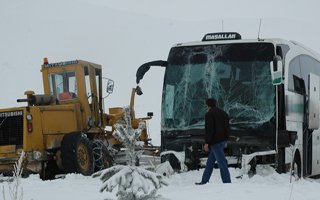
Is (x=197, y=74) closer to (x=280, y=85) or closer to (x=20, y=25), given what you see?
(x=280, y=85)

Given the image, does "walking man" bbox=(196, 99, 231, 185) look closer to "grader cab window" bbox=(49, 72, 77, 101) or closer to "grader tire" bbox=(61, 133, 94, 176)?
"grader tire" bbox=(61, 133, 94, 176)

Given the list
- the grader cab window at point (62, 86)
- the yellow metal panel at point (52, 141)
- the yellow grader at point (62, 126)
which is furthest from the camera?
the grader cab window at point (62, 86)

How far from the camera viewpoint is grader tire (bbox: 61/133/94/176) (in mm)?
13297

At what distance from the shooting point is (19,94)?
53781 millimetres

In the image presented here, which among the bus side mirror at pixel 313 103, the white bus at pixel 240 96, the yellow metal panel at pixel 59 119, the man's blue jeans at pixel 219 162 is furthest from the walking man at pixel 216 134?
the yellow metal panel at pixel 59 119

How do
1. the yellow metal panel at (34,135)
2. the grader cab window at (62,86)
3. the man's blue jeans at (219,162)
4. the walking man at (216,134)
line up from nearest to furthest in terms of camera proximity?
the man's blue jeans at (219,162) < the walking man at (216,134) < the yellow metal panel at (34,135) < the grader cab window at (62,86)

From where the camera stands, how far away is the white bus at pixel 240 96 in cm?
1157

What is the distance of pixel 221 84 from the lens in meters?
12.2

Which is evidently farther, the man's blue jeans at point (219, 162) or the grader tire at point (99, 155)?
the grader tire at point (99, 155)

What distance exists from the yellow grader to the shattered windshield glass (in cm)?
226

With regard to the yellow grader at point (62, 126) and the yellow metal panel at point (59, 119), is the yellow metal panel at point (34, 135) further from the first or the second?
the yellow metal panel at point (59, 119)

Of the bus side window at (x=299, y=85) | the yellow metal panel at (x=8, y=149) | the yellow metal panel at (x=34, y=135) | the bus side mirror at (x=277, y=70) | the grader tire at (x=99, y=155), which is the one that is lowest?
the grader tire at (x=99, y=155)

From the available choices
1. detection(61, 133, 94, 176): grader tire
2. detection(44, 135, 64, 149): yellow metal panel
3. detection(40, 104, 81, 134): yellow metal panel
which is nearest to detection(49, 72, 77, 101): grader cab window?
detection(40, 104, 81, 134): yellow metal panel

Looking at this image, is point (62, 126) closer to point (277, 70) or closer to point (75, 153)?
point (75, 153)
